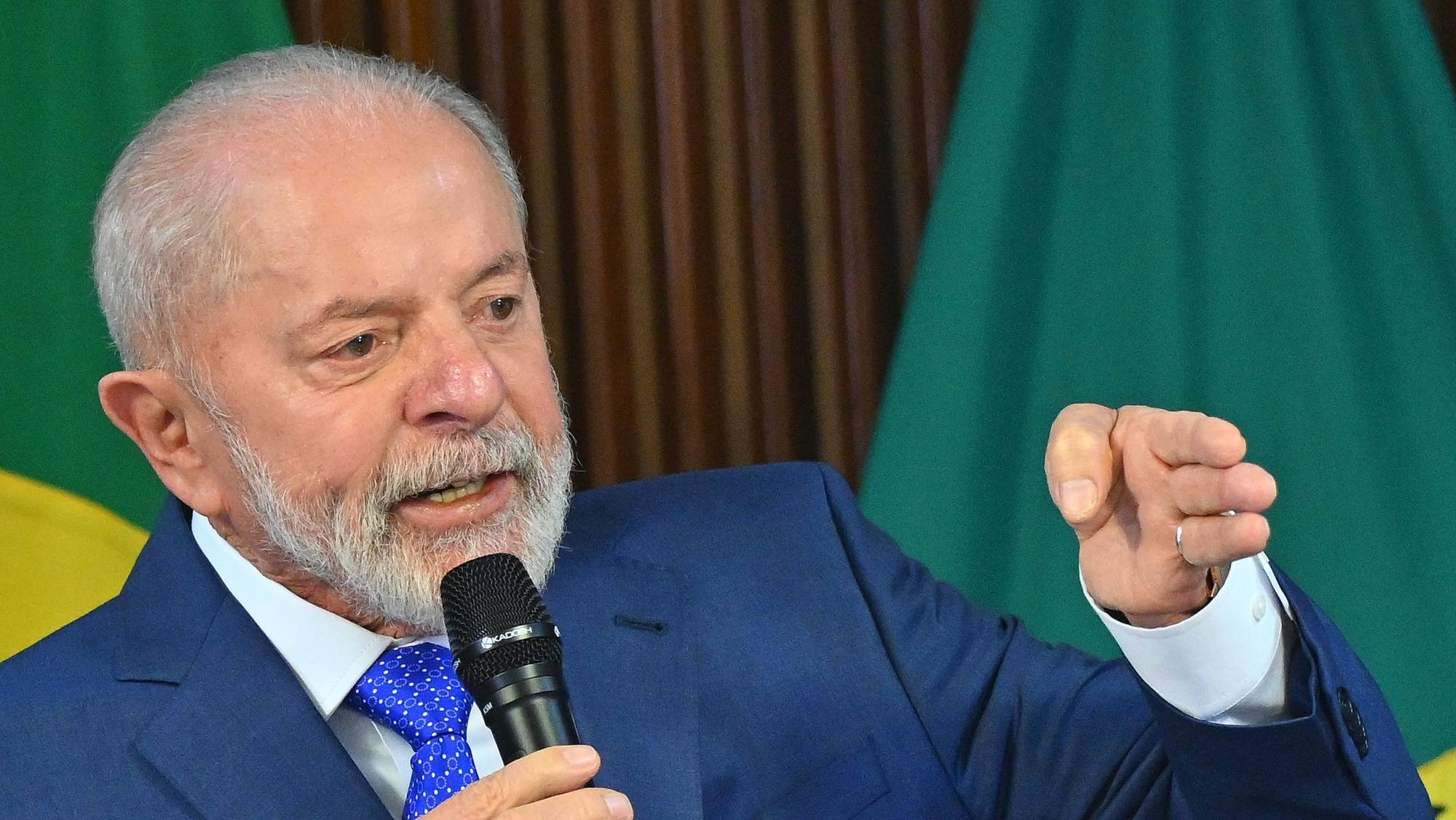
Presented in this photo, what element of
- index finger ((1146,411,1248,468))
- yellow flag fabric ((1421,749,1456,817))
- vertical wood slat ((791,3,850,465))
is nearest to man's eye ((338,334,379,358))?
index finger ((1146,411,1248,468))

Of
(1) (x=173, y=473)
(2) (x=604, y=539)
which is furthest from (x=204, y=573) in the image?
(2) (x=604, y=539)

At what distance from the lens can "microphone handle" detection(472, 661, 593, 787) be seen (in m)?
1.17

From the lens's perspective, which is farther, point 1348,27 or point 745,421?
point 745,421

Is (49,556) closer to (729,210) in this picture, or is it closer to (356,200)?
(356,200)

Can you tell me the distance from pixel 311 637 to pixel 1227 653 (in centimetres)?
102

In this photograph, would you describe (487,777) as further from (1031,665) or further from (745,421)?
(745,421)

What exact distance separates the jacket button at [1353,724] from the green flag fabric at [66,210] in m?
1.69

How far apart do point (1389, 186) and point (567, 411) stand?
4.23 feet

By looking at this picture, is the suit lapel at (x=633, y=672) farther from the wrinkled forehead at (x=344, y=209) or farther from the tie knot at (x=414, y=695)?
the wrinkled forehead at (x=344, y=209)

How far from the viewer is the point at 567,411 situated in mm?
2488

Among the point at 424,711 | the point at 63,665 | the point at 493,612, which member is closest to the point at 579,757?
the point at 493,612

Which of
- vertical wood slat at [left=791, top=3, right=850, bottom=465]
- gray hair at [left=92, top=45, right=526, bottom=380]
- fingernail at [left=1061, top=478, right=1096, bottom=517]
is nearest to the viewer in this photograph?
fingernail at [left=1061, top=478, right=1096, bottom=517]

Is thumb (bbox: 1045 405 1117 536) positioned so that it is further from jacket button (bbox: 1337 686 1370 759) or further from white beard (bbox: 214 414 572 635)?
white beard (bbox: 214 414 572 635)

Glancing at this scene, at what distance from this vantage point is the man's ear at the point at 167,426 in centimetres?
180
